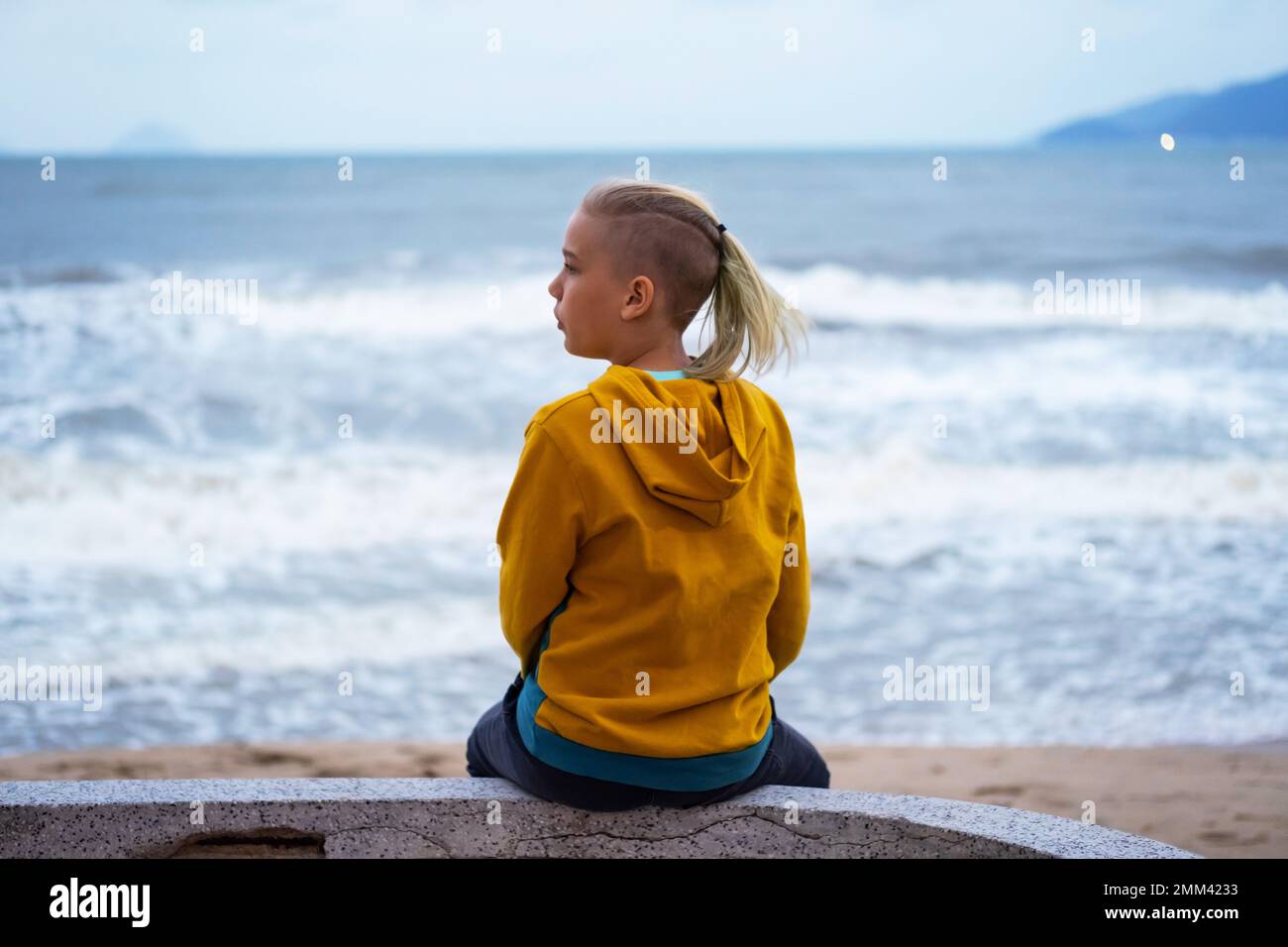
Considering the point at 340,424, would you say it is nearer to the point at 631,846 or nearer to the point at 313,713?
the point at 313,713

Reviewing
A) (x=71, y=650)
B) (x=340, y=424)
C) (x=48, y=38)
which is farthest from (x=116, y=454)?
(x=48, y=38)

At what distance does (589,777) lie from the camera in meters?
1.93

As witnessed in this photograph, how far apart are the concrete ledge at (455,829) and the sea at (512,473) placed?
74 cm

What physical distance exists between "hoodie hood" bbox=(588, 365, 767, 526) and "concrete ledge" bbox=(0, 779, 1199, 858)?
49cm

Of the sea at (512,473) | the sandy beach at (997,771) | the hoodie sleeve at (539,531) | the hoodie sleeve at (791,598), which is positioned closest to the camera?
the hoodie sleeve at (539,531)

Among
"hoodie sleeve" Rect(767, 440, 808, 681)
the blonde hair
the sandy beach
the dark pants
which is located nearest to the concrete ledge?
the dark pants

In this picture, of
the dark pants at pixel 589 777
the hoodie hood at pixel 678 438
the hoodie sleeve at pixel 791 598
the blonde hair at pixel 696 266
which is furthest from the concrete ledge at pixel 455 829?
the blonde hair at pixel 696 266

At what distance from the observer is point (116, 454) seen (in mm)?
8531

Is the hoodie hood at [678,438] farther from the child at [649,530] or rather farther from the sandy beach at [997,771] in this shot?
the sandy beach at [997,771]

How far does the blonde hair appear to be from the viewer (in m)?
1.98

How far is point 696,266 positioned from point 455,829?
96cm

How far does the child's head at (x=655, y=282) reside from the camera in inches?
77.9

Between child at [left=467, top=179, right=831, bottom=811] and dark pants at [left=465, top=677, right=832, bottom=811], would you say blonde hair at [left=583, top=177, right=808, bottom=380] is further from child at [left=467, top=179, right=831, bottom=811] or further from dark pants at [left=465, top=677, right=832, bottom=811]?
dark pants at [left=465, top=677, right=832, bottom=811]
